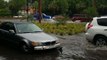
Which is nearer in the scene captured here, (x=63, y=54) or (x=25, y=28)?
(x=63, y=54)

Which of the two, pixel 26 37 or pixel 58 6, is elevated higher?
pixel 26 37

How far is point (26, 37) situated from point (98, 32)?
3938mm

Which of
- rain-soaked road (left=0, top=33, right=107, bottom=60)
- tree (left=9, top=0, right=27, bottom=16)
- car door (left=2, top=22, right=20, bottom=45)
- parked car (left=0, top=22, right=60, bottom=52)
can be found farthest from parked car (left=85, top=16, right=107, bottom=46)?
tree (left=9, top=0, right=27, bottom=16)

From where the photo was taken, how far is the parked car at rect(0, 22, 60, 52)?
37.7 ft

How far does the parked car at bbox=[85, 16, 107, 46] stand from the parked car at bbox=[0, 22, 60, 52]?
2485 millimetres

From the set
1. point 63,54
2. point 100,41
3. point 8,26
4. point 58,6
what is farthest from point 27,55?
point 58,6

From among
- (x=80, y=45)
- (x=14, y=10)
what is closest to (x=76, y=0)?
(x=14, y=10)

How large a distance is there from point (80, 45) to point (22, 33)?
12.3ft

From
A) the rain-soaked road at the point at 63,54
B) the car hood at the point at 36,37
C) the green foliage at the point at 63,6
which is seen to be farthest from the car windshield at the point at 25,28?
the green foliage at the point at 63,6

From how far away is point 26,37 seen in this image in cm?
1180

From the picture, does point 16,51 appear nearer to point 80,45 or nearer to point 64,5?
point 80,45

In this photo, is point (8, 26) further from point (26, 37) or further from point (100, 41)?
point (100, 41)

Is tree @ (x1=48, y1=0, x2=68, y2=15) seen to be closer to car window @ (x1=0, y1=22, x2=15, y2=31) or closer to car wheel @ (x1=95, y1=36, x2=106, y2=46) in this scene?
car wheel @ (x1=95, y1=36, x2=106, y2=46)

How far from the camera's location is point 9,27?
Answer: 13.2m
